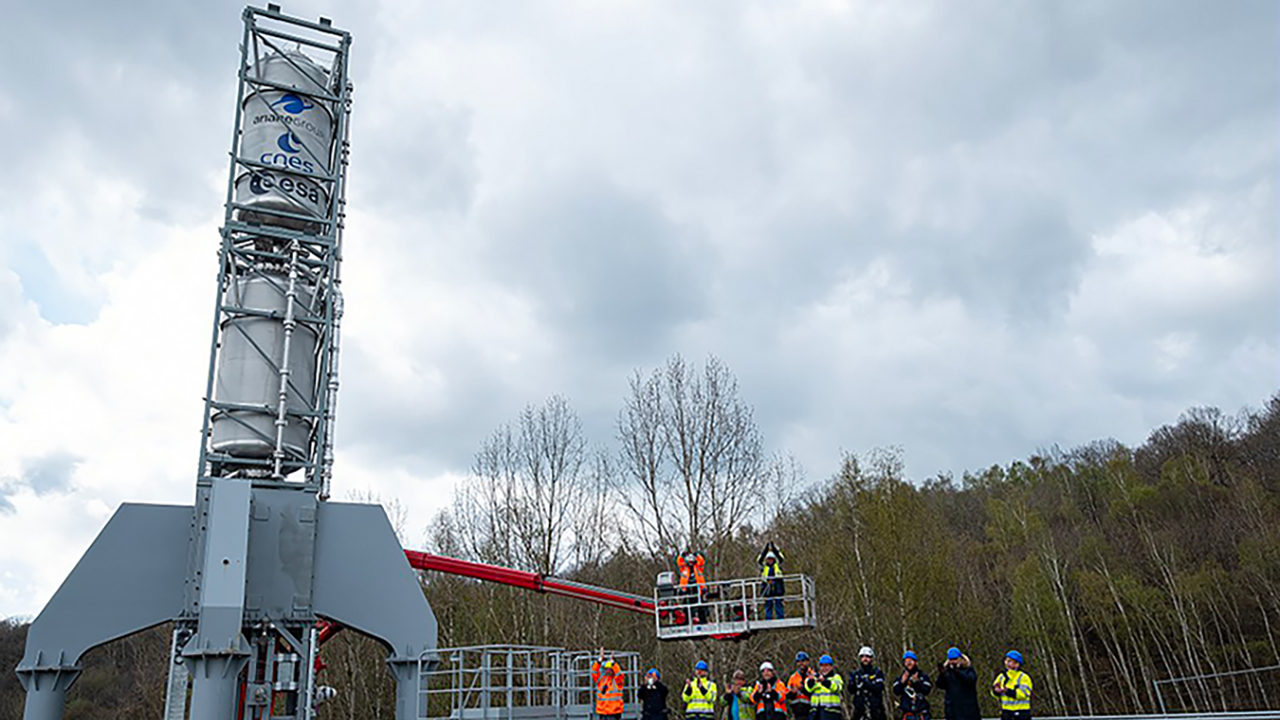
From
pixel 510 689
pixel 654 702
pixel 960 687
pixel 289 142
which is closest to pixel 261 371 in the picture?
pixel 289 142

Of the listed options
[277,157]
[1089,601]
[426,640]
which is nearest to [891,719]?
[1089,601]

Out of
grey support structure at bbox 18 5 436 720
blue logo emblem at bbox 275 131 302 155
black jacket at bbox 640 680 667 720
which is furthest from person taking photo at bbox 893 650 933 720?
blue logo emblem at bbox 275 131 302 155

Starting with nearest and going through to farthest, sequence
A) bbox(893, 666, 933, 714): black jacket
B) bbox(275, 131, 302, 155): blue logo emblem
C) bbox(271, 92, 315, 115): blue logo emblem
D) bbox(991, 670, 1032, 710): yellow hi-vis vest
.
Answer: bbox(991, 670, 1032, 710): yellow hi-vis vest < bbox(893, 666, 933, 714): black jacket < bbox(275, 131, 302, 155): blue logo emblem < bbox(271, 92, 315, 115): blue logo emblem

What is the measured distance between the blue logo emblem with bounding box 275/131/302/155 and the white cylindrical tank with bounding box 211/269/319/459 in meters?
2.33

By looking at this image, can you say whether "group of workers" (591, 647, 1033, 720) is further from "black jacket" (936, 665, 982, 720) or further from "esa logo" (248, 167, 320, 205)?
"esa logo" (248, 167, 320, 205)

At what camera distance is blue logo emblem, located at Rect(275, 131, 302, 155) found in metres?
15.8

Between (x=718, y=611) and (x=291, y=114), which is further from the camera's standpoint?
(x=718, y=611)

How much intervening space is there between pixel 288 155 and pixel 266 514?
21.1 feet

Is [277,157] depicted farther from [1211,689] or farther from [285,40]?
[1211,689]

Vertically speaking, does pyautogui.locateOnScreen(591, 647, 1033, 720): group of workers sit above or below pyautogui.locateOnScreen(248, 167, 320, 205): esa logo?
below

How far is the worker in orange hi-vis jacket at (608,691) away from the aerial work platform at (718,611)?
121 cm

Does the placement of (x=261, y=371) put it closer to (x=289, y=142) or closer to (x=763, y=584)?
(x=289, y=142)

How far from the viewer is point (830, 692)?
14172 mm

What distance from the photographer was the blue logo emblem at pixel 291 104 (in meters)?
16.0
